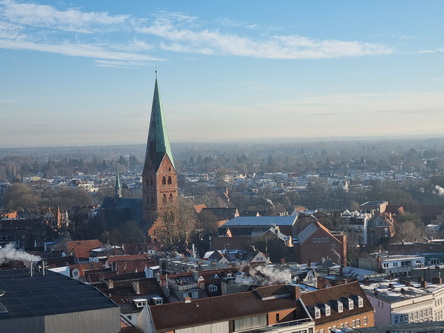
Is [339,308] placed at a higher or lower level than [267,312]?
lower

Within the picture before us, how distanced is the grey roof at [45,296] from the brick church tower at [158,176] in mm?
51025

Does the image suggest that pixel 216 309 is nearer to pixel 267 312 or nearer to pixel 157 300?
pixel 267 312

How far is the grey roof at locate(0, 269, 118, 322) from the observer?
36.2 metres

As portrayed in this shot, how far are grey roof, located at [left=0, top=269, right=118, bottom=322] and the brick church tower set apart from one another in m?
51.0

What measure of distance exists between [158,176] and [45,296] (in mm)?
57972

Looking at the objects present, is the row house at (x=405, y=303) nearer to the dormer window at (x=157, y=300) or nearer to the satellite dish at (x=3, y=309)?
the dormer window at (x=157, y=300)

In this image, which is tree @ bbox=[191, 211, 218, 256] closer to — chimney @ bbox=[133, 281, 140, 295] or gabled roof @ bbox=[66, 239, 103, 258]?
gabled roof @ bbox=[66, 239, 103, 258]

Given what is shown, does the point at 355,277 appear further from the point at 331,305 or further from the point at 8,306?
the point at 8,306

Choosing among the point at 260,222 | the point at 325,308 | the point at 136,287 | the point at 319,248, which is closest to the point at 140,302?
the point at 136,287

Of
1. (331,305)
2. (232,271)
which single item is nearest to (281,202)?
(232,271)

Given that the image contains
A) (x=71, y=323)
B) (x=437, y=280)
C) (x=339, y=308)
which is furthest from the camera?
(x=437, y=280)

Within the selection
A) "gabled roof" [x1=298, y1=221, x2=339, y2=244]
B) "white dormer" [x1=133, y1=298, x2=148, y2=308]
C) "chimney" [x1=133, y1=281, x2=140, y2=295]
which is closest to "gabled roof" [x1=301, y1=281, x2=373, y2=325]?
"white dormer" [x1=133, y1=298, x2=148, y2=308]

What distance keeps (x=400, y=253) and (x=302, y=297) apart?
3503 cm

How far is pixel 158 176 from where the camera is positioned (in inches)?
3819
